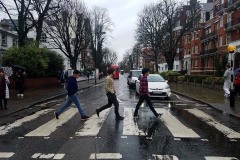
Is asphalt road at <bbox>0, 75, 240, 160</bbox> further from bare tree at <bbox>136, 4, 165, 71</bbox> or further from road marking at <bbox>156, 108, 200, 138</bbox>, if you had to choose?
bare tree at <bbox>136, 4, 165, 71</bbox>

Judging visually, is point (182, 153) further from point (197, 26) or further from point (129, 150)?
point (197, 26)

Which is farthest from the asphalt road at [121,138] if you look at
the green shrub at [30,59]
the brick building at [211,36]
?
the brick building at [211,36]

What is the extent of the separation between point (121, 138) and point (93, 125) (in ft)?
6.28

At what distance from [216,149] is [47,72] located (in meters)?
26.5

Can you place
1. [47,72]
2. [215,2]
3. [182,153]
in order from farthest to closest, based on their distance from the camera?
[215,2], [47,72], [182,153]

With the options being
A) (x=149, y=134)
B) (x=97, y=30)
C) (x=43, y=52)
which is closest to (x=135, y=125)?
(x=149, y=134)

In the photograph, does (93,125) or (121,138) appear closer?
(121,138)

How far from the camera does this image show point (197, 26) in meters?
69.1

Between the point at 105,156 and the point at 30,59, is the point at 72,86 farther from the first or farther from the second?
the point at 30,59

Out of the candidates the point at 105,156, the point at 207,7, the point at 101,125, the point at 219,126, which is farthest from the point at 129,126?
the point at 207,7

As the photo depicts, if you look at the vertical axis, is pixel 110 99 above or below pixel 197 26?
below

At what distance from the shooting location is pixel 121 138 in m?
7.80

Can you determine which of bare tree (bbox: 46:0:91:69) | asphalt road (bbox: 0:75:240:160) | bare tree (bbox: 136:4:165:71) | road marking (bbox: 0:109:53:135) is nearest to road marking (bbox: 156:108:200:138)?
asphalt road (bbox: 0:75:240:160)

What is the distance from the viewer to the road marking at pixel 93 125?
831cm
